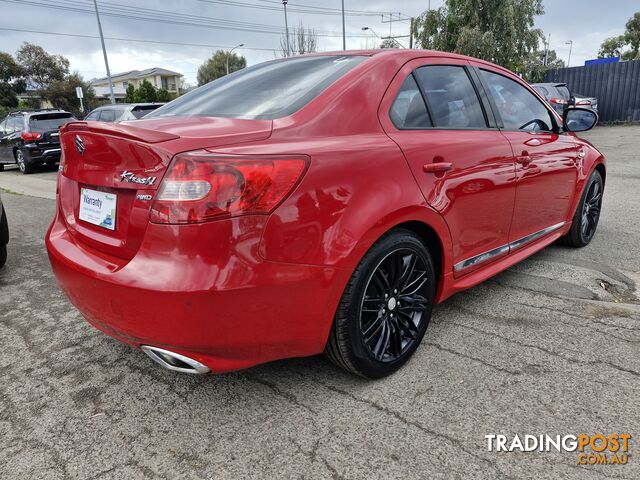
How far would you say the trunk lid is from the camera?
1777mm

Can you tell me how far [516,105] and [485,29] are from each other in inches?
771

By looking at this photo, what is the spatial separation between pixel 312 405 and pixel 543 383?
109cm

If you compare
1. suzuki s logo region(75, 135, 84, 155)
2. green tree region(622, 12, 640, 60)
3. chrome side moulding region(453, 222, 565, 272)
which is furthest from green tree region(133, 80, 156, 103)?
green tree region(622, 12, 640, 60)

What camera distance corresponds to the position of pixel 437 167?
2350mm

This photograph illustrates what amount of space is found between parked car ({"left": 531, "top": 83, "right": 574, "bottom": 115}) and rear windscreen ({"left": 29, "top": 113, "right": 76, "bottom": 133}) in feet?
45.0

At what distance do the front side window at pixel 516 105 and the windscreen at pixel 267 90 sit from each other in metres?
1.16

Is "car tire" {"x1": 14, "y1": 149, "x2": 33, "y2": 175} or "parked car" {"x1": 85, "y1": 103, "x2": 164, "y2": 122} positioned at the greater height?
"parked car" {"x1": 85, "y1": 103, "x2": 164, "y2": 122}

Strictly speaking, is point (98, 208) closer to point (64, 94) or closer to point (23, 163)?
point (23, 163)

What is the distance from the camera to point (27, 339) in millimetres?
2830

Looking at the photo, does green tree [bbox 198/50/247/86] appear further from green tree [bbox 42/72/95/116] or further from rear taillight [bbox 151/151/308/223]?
rear taillight [bbox 151/151/308/223]

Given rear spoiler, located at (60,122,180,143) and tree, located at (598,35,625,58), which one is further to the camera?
tree, located at (598,35,625,58)

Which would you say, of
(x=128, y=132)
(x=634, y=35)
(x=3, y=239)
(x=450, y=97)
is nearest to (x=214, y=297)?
(x=128, y=132)

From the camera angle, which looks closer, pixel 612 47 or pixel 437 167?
pixel 437 167

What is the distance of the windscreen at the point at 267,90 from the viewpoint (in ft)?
7.11
